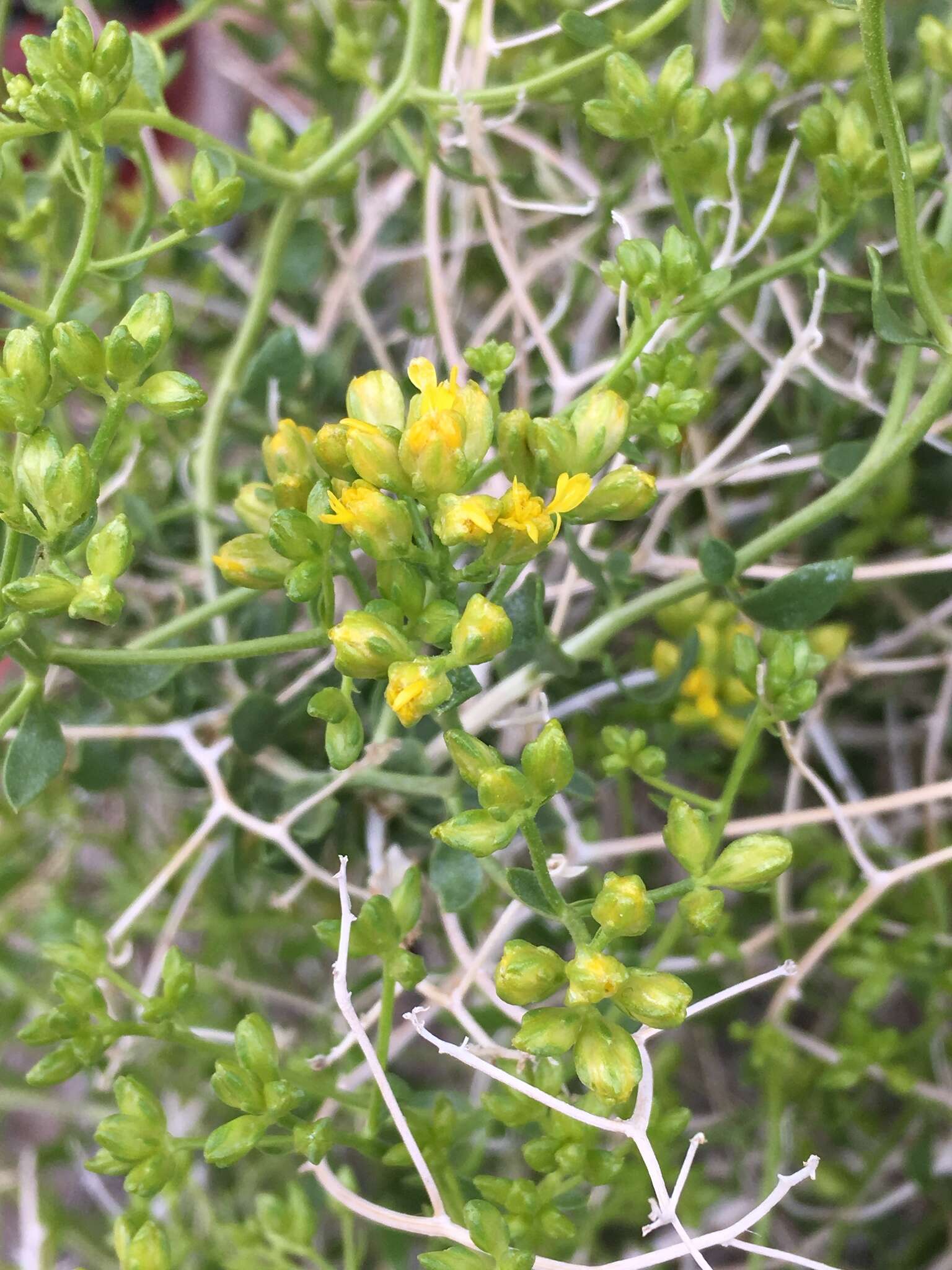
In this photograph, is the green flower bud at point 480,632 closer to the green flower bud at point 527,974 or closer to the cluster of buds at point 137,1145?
the green flower bud at point 527,974

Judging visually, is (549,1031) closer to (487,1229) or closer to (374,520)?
(487,1229)

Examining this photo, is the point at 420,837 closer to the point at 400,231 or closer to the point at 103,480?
the point at 103,480

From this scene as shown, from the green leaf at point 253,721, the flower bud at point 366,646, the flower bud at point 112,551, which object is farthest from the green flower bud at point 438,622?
the green leaf at point 253,721

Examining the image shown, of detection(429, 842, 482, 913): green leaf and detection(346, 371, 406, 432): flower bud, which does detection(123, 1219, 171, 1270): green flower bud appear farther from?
detection(346, 371, 406, 432): flower bud

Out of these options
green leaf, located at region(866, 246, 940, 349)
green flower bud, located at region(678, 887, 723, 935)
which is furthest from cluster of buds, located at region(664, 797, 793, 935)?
green leaf, located at region(866, 246, 940, 349)

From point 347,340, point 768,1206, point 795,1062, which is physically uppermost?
point 347,340

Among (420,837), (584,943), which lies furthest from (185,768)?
(584,943)

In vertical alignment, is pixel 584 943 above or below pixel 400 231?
below
